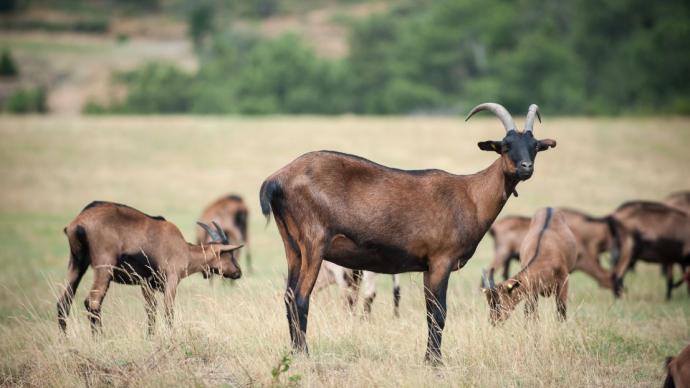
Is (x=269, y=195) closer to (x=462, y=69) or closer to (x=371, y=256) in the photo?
(x=371, y=256)

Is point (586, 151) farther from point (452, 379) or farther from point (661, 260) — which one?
point (452, 379)

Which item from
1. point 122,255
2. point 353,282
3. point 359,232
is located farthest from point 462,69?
point 359,232

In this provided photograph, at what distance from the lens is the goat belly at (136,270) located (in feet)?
41.6

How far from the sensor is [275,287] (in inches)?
601

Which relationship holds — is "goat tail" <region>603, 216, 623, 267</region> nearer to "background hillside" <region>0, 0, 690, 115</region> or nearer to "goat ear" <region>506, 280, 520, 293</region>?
"goat ear" <region>506, 280, 520, 293</region>

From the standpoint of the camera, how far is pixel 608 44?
98.4m

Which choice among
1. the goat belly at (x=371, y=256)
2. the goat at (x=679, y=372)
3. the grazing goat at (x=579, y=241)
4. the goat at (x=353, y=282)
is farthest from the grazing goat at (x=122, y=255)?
the grazing goat at (x=579, y=241)

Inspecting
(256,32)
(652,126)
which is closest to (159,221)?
(652,126)

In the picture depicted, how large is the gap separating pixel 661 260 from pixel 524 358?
10386 millimetres

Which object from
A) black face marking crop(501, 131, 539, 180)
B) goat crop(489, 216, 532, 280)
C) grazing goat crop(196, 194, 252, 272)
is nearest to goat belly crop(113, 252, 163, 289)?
black face marking crop(501, 131, 539, 180)

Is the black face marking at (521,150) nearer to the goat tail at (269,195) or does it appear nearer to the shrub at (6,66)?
the goat tail at (269,195)

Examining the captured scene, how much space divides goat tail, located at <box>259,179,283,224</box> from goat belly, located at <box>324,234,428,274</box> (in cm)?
79

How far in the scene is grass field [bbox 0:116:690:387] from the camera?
33.5 feet

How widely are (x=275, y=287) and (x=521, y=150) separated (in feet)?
19.8
